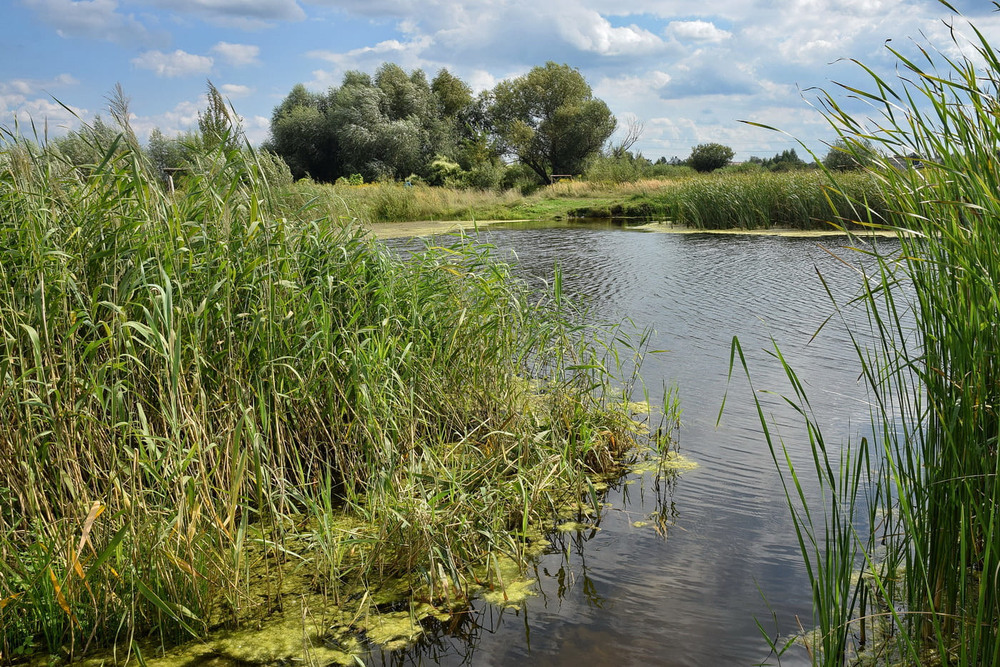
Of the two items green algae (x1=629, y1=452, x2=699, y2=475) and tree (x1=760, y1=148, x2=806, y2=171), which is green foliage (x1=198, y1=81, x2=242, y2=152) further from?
tree (x1=760, y1=148, x2=806, y2=171)

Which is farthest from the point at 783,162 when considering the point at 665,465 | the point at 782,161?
the point at 665,465

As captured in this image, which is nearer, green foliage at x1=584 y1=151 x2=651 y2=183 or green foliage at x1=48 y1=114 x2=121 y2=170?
green foliage at x1=48 y1=114 x2=121 y2=170

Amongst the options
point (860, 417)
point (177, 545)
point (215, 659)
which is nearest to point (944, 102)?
point (177, 545)

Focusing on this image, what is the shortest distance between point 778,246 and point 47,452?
12.7 metres

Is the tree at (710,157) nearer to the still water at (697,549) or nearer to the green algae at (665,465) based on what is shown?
the still water at (697,549)

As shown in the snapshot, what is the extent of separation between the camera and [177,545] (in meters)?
2.22

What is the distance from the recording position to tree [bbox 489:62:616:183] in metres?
35.7

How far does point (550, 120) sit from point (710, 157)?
827 cm

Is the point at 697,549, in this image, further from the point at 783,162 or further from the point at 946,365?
the point at 783,162

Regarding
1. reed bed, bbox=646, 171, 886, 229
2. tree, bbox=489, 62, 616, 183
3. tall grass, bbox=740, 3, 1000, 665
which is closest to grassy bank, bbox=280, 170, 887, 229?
reed bed, bbox=646, 171, 886, 229

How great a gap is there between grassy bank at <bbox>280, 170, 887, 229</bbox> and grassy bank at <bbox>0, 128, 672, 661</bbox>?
5085 mm

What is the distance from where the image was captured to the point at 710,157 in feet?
119

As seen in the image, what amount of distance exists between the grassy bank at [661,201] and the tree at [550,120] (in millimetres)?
8815

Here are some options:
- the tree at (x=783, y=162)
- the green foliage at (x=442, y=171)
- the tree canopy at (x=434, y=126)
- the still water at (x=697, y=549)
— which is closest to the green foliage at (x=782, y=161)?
the tree at (x=783, y=162)
